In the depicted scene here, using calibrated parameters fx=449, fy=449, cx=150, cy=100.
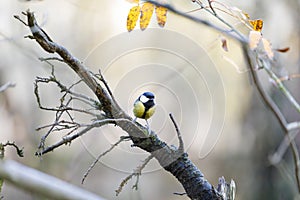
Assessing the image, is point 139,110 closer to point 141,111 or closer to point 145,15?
point 141,111

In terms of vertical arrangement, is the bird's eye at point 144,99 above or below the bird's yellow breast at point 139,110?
above

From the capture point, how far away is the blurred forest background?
2879 mm

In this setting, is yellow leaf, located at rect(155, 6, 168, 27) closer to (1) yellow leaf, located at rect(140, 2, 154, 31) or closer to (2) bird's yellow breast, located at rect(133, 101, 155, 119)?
(1) yellow leaf, located at rect(140, 2, 154, 31)

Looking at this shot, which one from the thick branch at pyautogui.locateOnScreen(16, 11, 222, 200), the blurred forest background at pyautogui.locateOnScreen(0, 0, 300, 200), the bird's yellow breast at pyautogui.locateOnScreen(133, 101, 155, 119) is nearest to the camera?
the thick branch at pyautogui.locateOnScreen(16, 11, 222, 200)

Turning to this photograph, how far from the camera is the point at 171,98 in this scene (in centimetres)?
288

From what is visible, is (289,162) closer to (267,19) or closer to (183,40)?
(267,19)

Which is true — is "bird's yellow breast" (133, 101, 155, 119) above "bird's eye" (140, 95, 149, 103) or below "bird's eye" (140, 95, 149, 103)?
below

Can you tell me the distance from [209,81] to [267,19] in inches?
23.2

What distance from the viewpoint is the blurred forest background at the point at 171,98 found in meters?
2.88

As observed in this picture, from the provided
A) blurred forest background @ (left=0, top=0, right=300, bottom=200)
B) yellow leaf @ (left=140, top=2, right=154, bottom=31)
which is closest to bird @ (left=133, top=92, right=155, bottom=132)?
yellow leaf @ (left=140, top=2, right=154, bottom=31)

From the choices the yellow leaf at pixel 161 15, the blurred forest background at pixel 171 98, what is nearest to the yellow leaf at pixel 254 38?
the yellow leaf at pixel 161 15

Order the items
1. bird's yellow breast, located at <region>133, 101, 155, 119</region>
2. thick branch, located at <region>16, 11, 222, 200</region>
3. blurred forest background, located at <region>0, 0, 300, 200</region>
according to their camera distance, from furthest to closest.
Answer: blurred forest background, located at <region>0, 0, 300, 200</region> → bird's yellow breast, located at <region>133, 101, 155, 119</region> → thick branch, located at <region>16, 11, 222, 200</region>

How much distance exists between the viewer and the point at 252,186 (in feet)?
10.6

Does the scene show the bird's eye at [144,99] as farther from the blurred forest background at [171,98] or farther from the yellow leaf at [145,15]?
the blurred forest background at [171,98]
